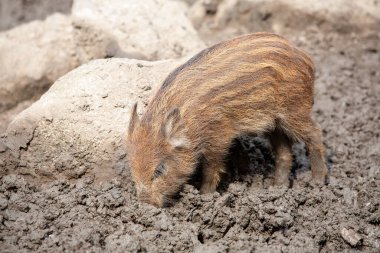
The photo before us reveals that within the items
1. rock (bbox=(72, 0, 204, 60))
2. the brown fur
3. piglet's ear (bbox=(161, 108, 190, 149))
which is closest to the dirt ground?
the brown fur

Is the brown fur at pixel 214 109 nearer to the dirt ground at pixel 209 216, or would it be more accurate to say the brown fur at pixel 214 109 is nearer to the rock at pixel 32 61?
the dirt ground at pixel 209 216

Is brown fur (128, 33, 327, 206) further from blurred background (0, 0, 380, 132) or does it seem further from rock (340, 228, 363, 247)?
blurred background (0, 0, 380, 132)

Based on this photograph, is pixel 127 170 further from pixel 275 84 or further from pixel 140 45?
pixel 140 45

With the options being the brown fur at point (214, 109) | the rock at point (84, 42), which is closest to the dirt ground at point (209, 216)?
the brown fur at point (214, 109)

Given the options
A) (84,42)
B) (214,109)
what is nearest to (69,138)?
(214,109)

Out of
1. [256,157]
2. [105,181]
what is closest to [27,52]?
[105,181]
